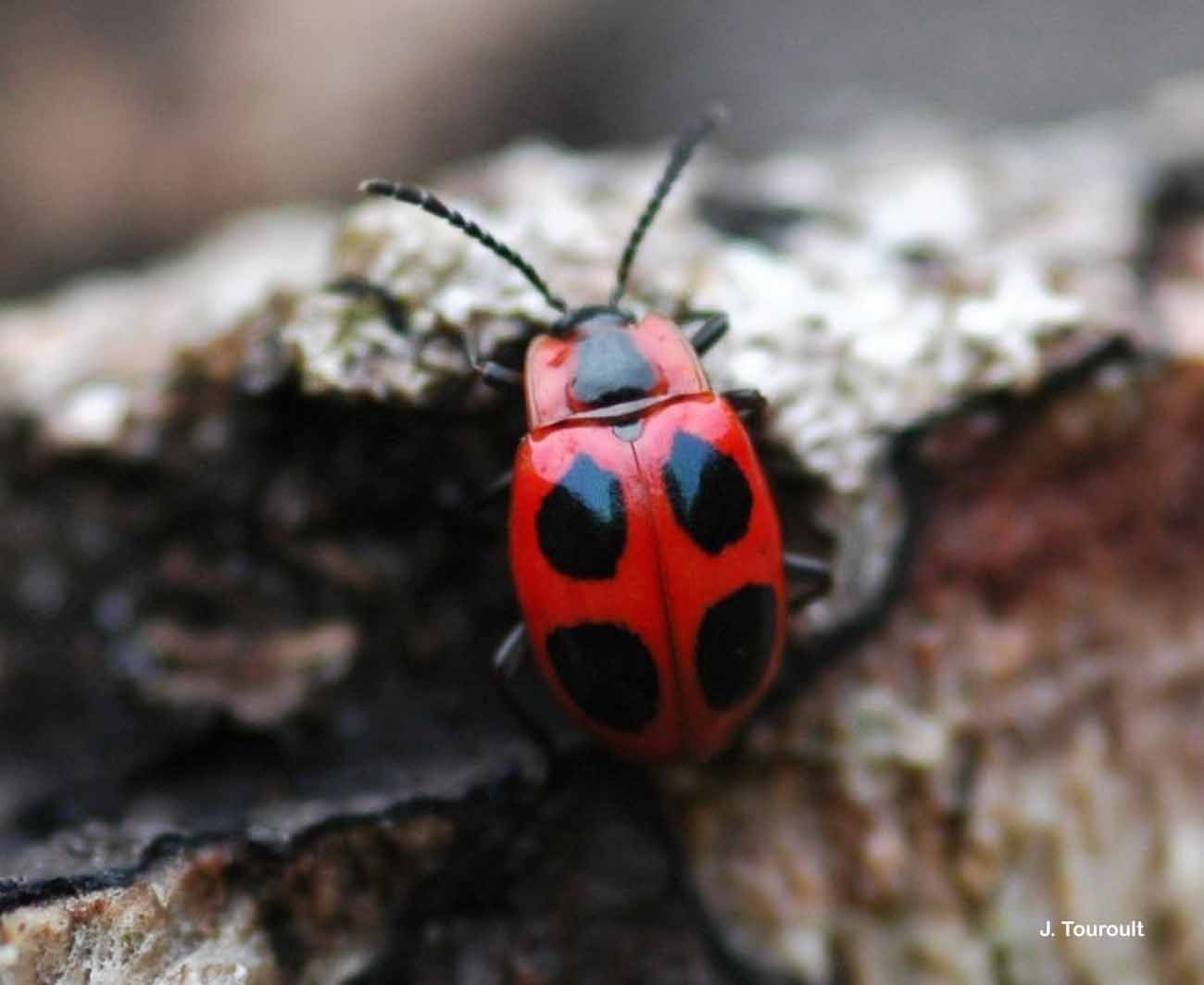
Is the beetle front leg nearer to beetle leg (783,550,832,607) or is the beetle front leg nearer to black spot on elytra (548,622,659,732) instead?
beetle leg (783,550,832,607)

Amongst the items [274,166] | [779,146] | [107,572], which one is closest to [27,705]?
[107,572]

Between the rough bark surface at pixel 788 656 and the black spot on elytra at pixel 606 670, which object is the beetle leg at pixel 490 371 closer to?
the rough bark surface at pixel 788 656

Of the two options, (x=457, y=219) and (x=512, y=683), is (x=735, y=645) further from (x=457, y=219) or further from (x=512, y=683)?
(x=457, y=219)

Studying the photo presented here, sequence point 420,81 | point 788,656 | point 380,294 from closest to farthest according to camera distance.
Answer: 1. point 380,294
2. point 788,656
3. point 420,81

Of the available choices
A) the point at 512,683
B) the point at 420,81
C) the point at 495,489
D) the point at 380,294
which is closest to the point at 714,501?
the point at 495,489

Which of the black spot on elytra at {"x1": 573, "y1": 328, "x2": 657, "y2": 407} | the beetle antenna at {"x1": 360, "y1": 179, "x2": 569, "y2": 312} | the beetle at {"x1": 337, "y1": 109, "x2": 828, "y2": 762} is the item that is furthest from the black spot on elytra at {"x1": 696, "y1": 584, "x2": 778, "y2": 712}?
the beetle antenna at {"x1": 360, "y1": 179, "x2": 569, "y2": 312}

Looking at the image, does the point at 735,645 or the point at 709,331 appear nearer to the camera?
the point at 735,645
